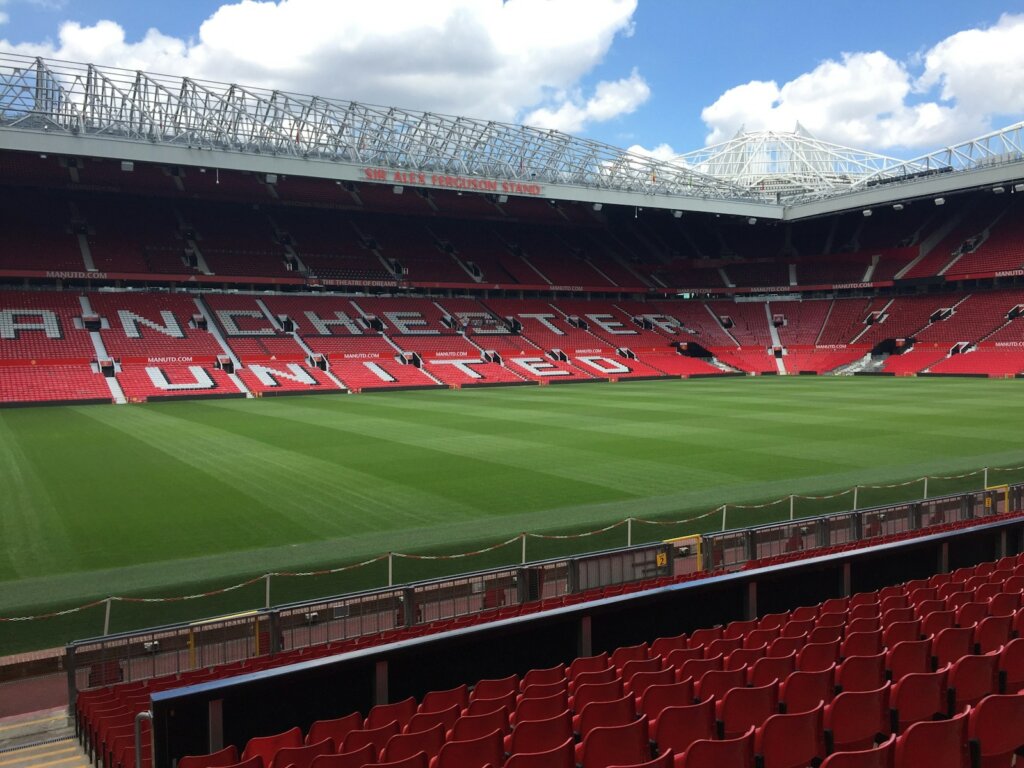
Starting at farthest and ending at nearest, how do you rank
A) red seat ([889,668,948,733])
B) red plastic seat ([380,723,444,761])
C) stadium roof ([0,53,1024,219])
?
stadium roof ([0,53,1024,219]) → red seat ([889,668,948,733]) → red plastic seat ([380,723,444,761])

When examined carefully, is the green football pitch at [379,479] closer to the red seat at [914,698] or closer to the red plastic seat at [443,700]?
the red plastic seat at [443,700]

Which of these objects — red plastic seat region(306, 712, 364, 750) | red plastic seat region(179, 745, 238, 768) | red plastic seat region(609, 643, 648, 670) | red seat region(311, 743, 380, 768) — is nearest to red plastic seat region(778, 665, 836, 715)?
red plastic seat region(609, 643, 648, 670)

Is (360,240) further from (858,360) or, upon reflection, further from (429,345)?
(858,360)

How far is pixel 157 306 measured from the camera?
53438mm

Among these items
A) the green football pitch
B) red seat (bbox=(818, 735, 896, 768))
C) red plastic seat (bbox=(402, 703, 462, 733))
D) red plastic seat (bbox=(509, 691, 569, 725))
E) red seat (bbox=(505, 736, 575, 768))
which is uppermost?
red seat (bbox=(818, 735, 896, 768))

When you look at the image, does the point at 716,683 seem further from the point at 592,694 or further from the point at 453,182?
the point at 453,182

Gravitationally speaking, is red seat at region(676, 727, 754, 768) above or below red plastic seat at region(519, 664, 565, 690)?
A: above

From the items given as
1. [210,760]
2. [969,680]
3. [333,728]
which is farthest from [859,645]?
[210,760]

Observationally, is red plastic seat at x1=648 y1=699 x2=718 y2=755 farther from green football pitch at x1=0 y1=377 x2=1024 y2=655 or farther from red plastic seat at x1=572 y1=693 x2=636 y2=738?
green football pitch at x1=0 y1=377 x2=1024 y2=655

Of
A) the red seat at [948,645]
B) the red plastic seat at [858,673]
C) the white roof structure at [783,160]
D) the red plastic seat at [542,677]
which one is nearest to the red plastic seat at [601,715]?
→ the red plastic seat at [542,677]

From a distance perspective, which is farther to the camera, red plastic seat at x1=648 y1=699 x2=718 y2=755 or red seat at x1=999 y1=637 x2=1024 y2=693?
red seat at x1=999 y1=637 x2=1024 y2=693

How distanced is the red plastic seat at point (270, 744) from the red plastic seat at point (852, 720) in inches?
131

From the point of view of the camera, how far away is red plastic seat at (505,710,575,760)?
4.50 meters

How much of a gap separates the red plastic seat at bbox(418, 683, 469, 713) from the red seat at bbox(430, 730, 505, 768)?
3.51 feet
